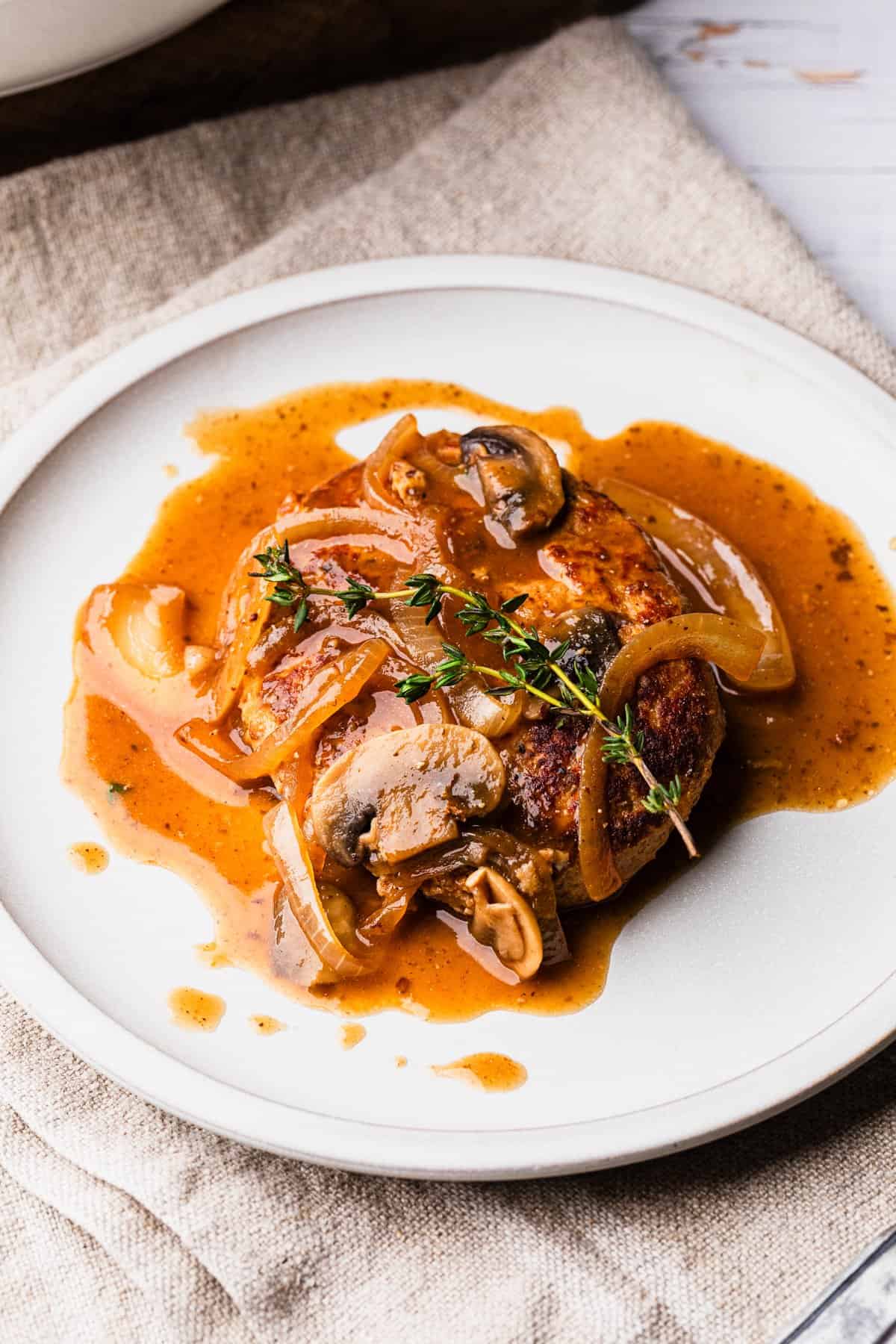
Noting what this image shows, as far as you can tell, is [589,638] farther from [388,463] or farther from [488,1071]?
[488,1071]

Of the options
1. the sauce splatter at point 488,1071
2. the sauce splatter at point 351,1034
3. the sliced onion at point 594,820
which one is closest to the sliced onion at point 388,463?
the sliced onion at point 594,820

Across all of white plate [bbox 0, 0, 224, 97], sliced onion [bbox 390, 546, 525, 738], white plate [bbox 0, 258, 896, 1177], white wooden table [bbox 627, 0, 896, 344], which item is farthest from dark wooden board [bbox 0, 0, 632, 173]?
sliced onion [bbox 390, 546, 525, 738]

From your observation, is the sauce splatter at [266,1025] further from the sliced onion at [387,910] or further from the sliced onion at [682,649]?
the sliced onion at [682,649]

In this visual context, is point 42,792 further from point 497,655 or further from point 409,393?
point 409,393

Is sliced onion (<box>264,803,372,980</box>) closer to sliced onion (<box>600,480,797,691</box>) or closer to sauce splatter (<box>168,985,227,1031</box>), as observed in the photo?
sauce splatter (<box>168,985,227,1031</box>)

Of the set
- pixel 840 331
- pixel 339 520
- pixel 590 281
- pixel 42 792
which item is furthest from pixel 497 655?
pixel 840 331

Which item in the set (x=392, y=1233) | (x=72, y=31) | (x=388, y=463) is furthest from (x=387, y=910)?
(x=72, y=31)
